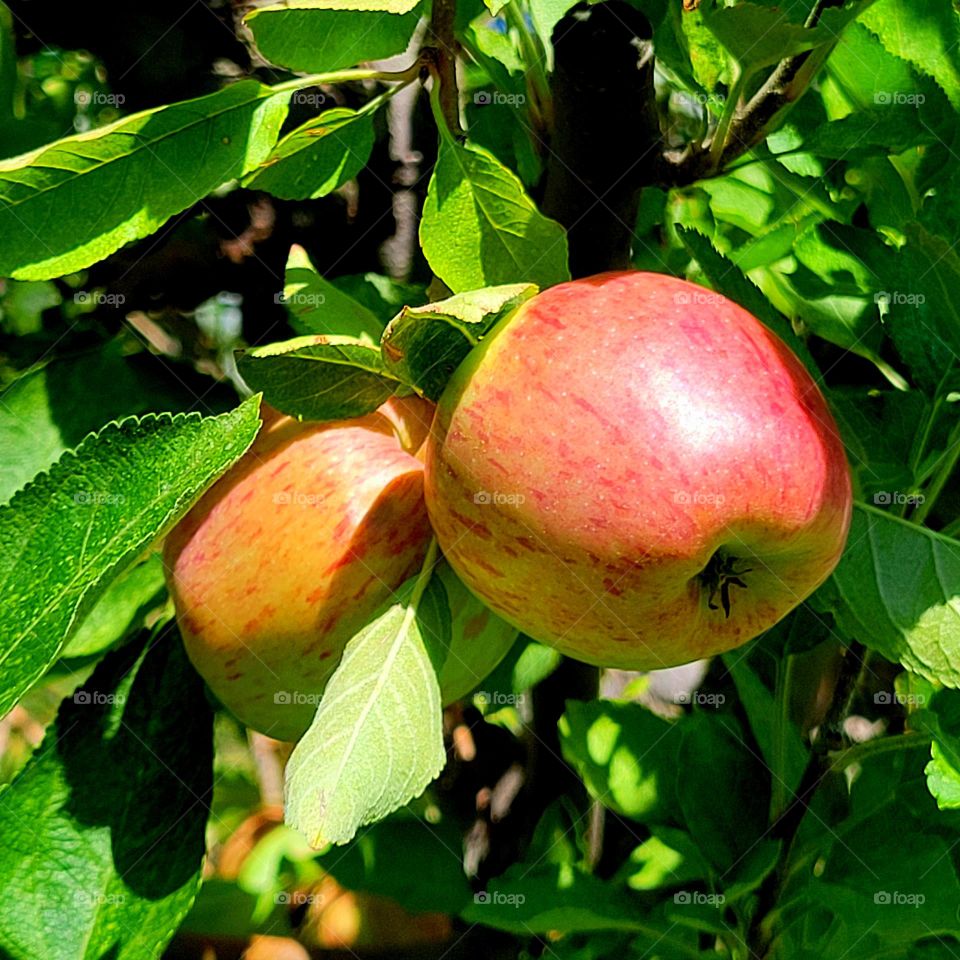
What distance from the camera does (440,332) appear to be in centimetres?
61

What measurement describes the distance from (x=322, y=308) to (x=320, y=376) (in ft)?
0.35

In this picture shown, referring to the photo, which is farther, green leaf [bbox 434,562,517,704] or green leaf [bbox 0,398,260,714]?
green leaf [bbox 434,562,517,704]

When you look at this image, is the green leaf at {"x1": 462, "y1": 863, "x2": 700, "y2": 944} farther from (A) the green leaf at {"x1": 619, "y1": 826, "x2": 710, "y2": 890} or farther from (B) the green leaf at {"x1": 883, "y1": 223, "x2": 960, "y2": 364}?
(B) the green leaf at {"x1": 883, "y1": 223, "x2": 960, "y2": 364}

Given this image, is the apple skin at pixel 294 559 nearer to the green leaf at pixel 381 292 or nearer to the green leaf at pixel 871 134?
the green leaf at pixel 381 292

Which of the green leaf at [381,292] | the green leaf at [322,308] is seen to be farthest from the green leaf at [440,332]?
the green leaf at [381,292]

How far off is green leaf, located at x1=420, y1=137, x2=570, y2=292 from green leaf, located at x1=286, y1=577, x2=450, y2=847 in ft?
0.64

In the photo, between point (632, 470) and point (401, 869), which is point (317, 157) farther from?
point (401, 869)

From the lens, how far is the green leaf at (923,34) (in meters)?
0.80

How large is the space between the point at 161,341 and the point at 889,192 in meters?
0.63

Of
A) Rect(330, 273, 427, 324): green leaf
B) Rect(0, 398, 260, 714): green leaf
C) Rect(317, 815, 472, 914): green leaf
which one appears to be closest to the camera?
Rect(0, 398, 260, 714): green leaf

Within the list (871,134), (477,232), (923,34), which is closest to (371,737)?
(477,232)

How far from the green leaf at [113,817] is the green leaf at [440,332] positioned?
0.32 m

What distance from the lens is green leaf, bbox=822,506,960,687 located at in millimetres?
670

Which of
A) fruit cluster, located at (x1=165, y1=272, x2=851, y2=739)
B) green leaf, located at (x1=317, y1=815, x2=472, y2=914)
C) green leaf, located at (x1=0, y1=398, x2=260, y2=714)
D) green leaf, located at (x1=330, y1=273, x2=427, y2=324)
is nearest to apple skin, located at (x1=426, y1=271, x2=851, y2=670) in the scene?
fruit cluster, located at (x1=165, y1=272, x2=851, y2=739)
